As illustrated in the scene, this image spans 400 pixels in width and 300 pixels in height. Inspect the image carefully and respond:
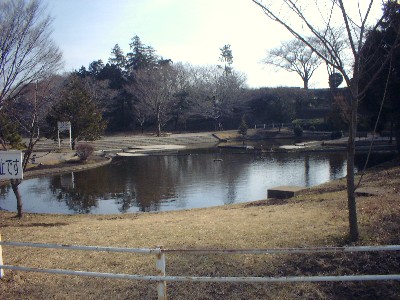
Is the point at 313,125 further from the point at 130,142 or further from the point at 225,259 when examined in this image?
the point at 225,259

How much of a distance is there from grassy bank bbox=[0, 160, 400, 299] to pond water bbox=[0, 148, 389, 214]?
20.9ft

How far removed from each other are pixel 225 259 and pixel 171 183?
13.9 m

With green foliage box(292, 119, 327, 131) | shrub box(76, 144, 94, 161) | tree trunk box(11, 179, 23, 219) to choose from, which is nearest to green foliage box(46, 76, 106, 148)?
shrub box(76, 144, 94, 161)

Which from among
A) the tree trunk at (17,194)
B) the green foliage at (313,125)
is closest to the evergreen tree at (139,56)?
the green foliage at (313,125)

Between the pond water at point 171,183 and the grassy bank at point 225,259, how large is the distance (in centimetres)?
636

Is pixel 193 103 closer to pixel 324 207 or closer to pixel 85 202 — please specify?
pixel 85 202

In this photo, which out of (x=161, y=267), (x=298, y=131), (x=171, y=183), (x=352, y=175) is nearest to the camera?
(x=161, y=267)

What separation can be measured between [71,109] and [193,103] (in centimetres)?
2852

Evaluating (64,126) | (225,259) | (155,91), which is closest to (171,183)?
(225,259)

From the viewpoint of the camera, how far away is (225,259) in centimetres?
493

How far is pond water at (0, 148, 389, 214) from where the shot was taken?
14.4m

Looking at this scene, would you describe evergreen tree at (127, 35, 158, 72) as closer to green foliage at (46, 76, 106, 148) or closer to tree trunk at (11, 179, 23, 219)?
green foliage at (46, 76, 106, 148)

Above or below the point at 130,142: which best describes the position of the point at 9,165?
above

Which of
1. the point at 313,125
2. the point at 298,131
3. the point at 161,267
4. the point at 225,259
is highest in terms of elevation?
the point at 313,125
